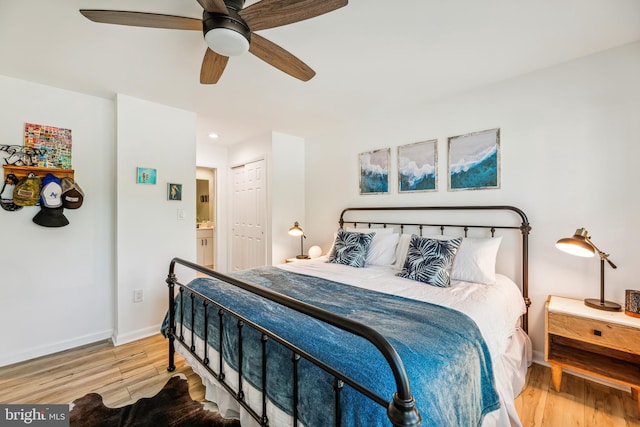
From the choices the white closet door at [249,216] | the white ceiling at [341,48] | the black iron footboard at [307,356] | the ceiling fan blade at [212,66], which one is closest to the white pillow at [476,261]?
the white ceiling at [341,48]

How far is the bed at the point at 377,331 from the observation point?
3.21 feet

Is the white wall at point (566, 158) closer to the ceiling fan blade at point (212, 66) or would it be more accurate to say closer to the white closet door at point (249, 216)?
the ceiling fan blade at point (212, 66)

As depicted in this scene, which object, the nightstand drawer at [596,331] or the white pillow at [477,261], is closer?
the nightstand drawer at [596,331]

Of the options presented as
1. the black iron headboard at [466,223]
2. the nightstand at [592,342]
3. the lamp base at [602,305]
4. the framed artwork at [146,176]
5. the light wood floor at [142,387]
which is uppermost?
the framed artwork at [146,176]

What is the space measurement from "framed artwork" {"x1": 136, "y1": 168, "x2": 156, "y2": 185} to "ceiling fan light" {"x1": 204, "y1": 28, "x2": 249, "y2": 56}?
73.1 inches

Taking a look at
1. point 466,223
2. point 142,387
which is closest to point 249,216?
point 142,387

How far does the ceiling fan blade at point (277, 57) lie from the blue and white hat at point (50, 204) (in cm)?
226

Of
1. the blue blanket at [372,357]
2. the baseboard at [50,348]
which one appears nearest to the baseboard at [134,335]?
the baseboard at [50,348]

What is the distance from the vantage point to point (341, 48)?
1.96m

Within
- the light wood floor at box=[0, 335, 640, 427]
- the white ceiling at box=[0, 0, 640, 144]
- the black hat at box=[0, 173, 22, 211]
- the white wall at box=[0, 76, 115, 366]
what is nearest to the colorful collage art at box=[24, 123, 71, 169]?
the white wall at box=[0, 76, 115, 366]

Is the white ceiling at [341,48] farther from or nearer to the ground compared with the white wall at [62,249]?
farther from the ground

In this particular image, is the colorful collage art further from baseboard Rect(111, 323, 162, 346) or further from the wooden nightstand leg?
the wooden nightstand leg

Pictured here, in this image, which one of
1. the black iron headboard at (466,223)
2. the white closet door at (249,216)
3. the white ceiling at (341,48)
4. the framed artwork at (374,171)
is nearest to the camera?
the white ceiling at (341,48)

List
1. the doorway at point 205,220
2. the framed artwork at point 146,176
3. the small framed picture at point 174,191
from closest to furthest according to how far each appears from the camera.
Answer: the framed artwork at point 146,176 → the small framed picture at point 174,191 → the doorway at point 205,220
